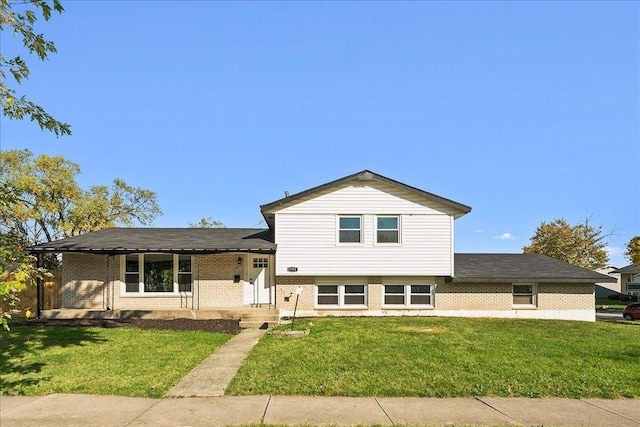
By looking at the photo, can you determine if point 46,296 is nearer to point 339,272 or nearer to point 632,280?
point 339,272

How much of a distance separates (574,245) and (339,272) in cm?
4318

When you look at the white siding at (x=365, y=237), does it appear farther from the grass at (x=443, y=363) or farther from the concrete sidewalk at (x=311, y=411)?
the concrete sidewalk at (x=311, y=411)

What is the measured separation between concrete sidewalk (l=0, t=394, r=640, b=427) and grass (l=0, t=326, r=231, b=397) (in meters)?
0.64

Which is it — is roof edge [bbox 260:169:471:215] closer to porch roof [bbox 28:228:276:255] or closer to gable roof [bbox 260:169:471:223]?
gable roof [bbox 260:169:471:223]

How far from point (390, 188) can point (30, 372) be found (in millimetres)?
14482

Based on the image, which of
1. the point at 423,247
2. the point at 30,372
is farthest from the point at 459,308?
the point at 30,372

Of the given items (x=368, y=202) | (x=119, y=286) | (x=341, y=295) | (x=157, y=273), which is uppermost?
(x=368, y=202)

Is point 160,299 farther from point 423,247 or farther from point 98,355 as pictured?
point 423,247

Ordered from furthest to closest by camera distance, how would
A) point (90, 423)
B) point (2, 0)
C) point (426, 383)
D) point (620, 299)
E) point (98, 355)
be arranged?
1. point (620, 299)
2. point (98, 355)
3. point (426, 383)
4. point (2, 0)
5. point (90, 423)

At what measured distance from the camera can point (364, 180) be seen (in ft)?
63.6

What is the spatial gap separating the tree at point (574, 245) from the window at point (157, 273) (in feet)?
146

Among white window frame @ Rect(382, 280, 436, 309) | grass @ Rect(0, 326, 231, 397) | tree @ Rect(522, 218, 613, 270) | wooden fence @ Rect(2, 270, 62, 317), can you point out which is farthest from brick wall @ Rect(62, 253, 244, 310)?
tree @ Rect(522, 218, 613, 270)

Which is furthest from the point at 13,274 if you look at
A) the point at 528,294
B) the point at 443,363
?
the point at 528,294

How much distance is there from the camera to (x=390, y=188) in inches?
768
